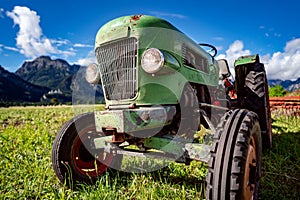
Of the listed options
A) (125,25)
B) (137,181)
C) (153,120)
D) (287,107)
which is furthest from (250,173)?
(287,107)

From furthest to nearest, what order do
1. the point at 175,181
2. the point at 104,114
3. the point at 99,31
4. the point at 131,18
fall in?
the point at 175,181 → the point at 99,31 → the point at 131,18 → the point at 104,114

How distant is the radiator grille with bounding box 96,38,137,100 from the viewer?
2188mm

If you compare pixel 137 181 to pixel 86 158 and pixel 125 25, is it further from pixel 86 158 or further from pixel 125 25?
pixel 125 25

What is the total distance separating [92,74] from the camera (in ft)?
8.26

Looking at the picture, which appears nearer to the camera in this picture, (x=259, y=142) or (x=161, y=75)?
(x=259, y=142)

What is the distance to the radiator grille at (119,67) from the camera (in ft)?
7.18

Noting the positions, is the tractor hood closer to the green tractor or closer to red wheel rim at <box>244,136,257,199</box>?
the green tractor

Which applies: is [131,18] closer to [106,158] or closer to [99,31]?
[99,31]

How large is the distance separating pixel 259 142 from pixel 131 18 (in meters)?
1.56

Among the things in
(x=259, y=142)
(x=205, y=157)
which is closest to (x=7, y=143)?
(x=205, y=157)

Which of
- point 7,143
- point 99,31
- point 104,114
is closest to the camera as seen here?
point 104,114

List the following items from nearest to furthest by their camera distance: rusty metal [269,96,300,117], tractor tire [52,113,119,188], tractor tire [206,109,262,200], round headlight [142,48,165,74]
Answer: tractor tire [206,109,262,200] < round headlight [142,48,165,74] < tractor tire [52,113,119,188] < rusty metal [269,96,300,117]

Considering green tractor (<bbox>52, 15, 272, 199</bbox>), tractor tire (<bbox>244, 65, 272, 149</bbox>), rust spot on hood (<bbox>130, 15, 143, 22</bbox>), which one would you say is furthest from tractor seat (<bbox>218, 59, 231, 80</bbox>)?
rust spot on hood (<bbox>130, 15, 143, 22</bbox>)

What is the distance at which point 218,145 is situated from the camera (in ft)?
5.45
